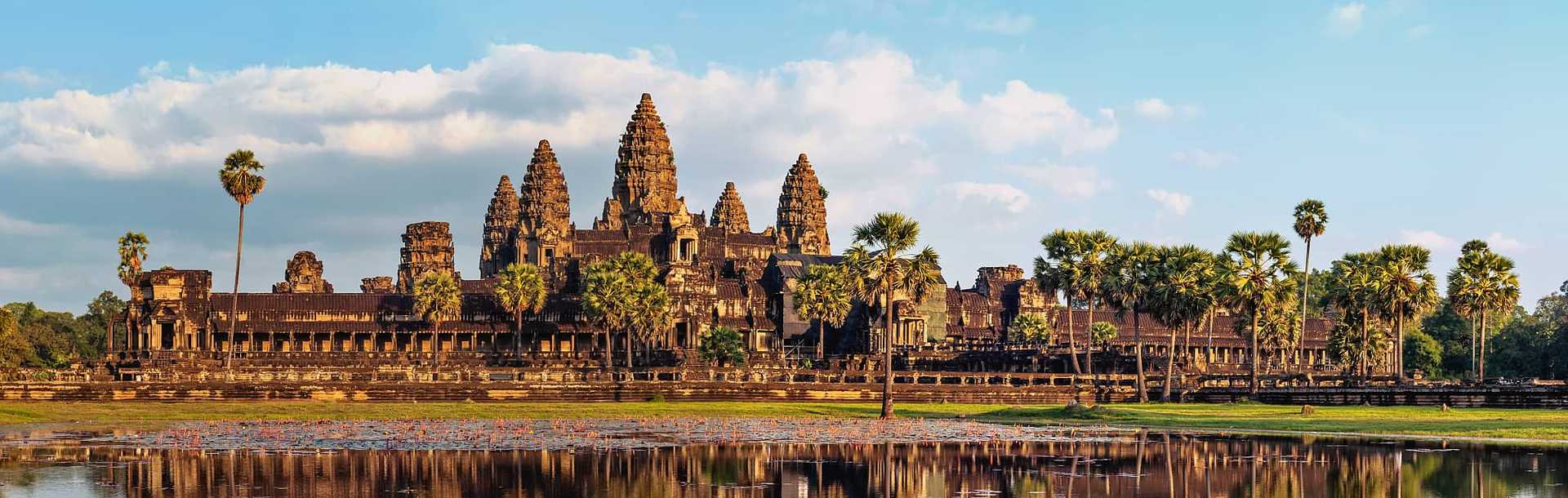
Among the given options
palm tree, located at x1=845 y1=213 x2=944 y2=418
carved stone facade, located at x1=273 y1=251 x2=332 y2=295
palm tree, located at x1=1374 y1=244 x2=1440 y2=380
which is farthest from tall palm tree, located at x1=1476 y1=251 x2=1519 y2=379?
carved stone facade, located at x1=273 y1=251 x2=332 y2=295

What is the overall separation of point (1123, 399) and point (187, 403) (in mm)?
50407

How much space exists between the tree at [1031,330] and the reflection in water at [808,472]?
107 m

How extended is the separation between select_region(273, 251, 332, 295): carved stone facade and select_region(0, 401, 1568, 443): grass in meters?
114

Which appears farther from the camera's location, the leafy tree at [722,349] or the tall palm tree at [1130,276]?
the leafy tree at [722,349]

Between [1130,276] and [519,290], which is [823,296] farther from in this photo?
[1130,276]

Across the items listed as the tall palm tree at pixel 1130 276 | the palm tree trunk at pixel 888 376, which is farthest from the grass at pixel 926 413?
the tall palm tree at pixel 1130 276

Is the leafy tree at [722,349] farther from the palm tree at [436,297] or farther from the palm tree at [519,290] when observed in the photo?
the palm tree at [436,297]

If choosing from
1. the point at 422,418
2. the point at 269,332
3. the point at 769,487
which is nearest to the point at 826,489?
the point at 769,487

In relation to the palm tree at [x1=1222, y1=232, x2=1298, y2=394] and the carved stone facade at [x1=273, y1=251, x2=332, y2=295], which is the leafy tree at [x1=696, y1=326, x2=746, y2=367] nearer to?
the palm tree at [x1=1222, y1=232, x2=1298, y2=394]

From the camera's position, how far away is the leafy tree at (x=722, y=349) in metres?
127

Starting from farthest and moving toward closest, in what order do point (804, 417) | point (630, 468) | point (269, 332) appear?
point (269, 332), point (804, 417), point (630, 468)

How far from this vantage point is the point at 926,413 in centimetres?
7919

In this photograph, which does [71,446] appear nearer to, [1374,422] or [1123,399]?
[1374,422]

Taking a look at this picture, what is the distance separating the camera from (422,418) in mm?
67312
